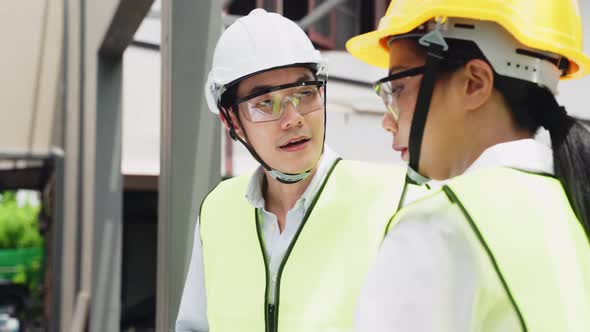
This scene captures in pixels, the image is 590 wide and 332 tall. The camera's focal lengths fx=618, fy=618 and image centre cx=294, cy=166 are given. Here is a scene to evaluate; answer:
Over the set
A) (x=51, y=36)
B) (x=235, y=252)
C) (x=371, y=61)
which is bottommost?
(x=235, y=252)

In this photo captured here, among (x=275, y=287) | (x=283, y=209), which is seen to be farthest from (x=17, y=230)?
(x=275, y=287)

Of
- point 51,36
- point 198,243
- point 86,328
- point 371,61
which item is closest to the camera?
point 371,61

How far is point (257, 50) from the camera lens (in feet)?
5.17

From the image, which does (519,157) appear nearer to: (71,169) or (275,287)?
(275,287)

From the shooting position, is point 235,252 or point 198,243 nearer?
point 235,252

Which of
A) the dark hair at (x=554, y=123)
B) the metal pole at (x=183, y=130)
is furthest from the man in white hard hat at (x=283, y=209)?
the dark hair at (x=554, y=123)

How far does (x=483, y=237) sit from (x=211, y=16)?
1508mm

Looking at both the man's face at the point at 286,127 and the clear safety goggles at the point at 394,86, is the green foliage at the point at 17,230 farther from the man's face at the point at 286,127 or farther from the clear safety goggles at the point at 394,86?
the clear safety goggles at the point at 394,86

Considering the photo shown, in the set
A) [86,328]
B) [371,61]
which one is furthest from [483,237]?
[86,328]

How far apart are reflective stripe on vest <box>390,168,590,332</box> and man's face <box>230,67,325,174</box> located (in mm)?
752

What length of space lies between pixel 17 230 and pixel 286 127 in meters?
10.0

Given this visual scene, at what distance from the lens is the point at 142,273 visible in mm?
9070

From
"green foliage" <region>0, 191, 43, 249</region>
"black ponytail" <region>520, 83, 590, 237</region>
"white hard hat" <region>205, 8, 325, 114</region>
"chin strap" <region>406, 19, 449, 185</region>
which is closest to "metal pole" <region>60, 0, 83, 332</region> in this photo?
"green foliage" <region>0, 191, 43, 249</region>

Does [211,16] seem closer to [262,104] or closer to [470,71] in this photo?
[262,104]
